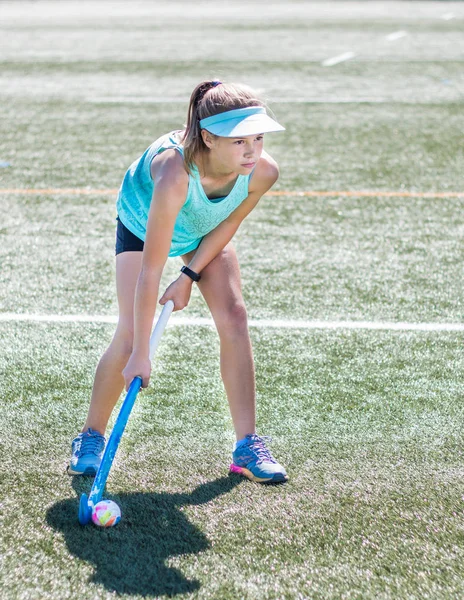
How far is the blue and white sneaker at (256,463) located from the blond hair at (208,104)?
1066 millimetres

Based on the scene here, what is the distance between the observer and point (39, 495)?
312cm

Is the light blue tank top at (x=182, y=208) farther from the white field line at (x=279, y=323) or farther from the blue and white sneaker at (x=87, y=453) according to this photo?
the white field line at (x=279, y=323)

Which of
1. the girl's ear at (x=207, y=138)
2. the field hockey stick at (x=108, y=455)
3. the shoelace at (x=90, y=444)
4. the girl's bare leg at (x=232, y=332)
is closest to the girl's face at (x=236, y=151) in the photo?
the girl's ear at (x=207, y=138)

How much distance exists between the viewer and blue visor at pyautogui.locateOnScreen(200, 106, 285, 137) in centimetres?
288

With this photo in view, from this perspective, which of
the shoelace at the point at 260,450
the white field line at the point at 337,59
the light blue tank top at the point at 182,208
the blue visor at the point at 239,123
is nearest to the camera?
the blue visor at the point at 239,123

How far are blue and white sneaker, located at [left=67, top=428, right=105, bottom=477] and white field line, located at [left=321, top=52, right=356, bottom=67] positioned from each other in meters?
10.2

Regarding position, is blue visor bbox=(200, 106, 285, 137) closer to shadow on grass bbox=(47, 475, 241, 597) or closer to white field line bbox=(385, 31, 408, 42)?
shadow on grass bbox=(47, 475, 241, 597)

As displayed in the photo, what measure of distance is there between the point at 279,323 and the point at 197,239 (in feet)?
4.65

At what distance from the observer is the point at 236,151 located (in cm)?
296

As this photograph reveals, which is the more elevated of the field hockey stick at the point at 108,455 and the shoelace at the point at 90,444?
the field hockey stick at the point at 108,455

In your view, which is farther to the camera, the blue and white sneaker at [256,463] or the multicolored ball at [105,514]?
the blue and white sneaker at [256,463]

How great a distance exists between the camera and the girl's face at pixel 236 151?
9.66 ft

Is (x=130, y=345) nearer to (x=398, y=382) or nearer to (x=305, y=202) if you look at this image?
(x=398, y=382)

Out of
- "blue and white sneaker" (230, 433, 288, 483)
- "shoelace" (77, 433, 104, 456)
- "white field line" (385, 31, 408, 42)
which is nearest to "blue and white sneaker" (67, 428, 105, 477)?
"shoelace" (77, 433, 104, 456)
